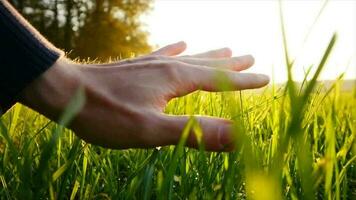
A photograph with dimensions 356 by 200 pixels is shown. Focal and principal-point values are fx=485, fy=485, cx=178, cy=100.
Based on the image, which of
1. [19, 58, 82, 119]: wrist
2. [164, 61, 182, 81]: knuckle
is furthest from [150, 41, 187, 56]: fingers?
[19, 58, 82, 119]: wrist

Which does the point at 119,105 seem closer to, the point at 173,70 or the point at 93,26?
the point at 173,70

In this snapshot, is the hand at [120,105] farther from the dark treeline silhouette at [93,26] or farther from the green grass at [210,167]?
the dark treeline silhouette at [93,26]

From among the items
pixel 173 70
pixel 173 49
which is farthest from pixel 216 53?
pixel 173 70

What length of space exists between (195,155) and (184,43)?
0.61m

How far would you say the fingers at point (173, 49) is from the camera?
68.6 inches

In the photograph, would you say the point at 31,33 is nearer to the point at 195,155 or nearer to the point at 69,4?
the point at 195,155

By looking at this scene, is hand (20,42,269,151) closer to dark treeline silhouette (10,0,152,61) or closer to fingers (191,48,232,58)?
fingers (191,48,232,58)

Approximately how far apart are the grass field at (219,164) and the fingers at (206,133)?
0.14ft

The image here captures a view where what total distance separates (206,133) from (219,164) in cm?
35

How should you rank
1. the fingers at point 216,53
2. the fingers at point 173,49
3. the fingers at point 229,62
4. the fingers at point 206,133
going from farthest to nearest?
the fingers at point 173,49
the fingers at point 216,53
the fingers at point 229,62
the fingers at point 206,133

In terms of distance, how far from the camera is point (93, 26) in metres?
19.1

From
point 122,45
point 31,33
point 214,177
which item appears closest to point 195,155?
point 214,177

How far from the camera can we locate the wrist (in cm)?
101

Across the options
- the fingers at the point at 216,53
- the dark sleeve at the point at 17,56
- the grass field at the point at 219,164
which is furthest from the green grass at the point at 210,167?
the fingers at the point at 216,53
